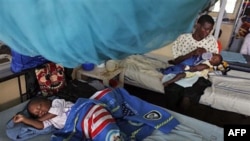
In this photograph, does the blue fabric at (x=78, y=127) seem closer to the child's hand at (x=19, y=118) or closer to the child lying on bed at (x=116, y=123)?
the child lying on bed at (x=116, y=123)

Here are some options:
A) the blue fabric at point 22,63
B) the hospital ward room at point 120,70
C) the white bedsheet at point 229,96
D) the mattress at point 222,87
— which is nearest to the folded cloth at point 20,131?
the hospital ward room at point 120,70

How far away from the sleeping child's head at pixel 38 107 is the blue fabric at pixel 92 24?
48.4 inches

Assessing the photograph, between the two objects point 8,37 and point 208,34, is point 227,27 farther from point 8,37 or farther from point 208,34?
point 8,37

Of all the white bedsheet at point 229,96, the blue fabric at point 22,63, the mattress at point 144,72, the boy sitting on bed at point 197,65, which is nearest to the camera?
the blue fabric at point 22,63

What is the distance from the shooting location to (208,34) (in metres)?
2.19

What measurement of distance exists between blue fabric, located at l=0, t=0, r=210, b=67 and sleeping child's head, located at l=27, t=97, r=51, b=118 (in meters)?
1.23

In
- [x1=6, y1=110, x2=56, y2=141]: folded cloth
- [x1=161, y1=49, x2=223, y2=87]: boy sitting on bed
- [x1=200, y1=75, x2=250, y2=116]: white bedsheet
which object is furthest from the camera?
[x1=161, y1=49, x2=223, y2=87]: boy sitting on bed

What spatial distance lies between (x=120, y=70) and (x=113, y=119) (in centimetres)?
101

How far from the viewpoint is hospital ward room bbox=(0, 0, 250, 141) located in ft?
1.23

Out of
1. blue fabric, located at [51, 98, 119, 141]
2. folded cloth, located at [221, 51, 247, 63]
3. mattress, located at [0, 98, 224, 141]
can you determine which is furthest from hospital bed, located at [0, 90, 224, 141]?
folded cloth, located at [221, 51, 247, 63]

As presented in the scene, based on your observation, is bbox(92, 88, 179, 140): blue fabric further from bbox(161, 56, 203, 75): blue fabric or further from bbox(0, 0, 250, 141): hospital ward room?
bbox(161, 56, 203, 75): blue fabric

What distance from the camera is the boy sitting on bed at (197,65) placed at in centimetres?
221

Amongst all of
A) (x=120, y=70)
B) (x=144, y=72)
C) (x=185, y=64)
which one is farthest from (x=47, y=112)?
(x=185, y=64)

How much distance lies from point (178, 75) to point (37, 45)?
6.42ft
